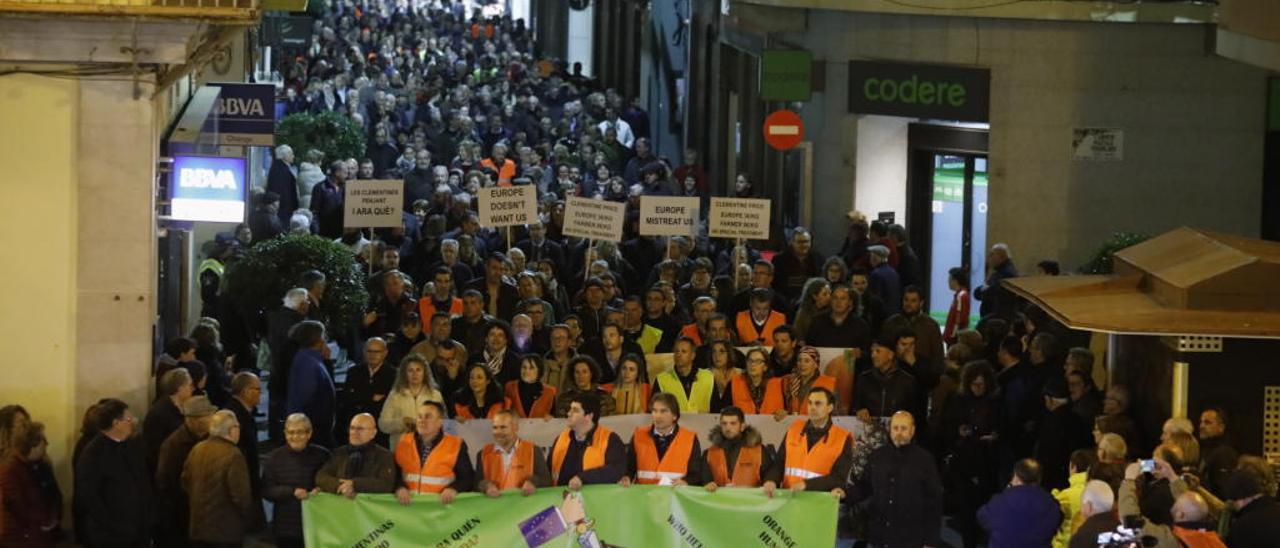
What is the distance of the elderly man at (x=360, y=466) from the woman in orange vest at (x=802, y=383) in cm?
363

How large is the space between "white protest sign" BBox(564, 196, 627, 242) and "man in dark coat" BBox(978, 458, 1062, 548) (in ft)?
32.2

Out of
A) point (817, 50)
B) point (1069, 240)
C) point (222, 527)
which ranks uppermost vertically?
point (817, 50)

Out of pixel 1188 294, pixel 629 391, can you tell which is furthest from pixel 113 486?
pixel 1188 294

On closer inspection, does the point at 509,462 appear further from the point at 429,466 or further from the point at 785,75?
the point at 785,75

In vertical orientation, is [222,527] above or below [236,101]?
below

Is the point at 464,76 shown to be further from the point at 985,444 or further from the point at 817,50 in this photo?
the point at 985,444

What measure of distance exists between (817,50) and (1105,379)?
12.9 meters

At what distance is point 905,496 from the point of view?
1566 cm

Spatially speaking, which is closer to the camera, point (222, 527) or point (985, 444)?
point (222, 527)

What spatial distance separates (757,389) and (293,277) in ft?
19.2

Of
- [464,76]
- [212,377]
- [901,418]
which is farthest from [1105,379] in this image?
[464,76]

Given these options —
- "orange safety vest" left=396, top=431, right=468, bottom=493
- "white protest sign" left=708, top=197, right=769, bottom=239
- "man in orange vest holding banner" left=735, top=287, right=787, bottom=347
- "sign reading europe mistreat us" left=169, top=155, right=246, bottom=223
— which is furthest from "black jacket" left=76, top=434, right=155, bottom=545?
"white protest sign" left=708, top=197, right=769, bottom=239

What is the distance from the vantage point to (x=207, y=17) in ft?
56.5

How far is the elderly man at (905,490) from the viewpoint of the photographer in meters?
15.6
